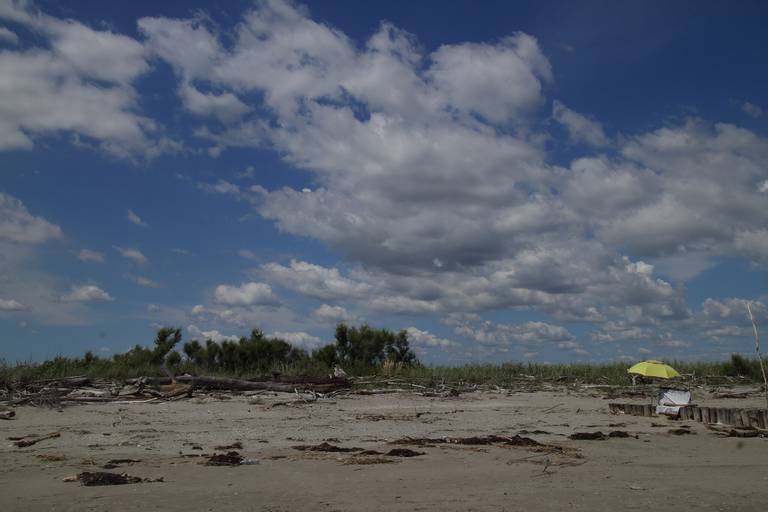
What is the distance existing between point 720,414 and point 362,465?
9750mm

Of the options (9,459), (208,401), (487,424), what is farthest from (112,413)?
(487,424)

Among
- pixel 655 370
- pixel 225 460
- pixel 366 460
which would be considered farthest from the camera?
pixel 655 370

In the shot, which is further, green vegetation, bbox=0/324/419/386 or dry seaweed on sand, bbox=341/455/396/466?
green vegetation, bbox=0/324/419/386

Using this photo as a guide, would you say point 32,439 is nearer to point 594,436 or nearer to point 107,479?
point 107,479

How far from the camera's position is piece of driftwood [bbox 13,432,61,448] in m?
11.1

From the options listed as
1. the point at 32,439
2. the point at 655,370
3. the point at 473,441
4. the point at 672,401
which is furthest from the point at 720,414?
the point at 32,439

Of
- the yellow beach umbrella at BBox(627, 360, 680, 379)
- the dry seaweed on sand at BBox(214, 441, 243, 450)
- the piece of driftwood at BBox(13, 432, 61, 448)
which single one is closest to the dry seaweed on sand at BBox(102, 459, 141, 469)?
the dry seaweed on sand at BBox(214, 441, 243, 450)

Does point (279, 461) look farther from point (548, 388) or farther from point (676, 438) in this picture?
point (548, 388)

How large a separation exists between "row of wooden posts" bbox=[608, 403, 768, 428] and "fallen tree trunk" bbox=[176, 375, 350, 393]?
8.52m

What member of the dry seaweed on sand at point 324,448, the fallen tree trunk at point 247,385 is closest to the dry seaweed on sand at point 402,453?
the dry seaweed on sand at point 324,448

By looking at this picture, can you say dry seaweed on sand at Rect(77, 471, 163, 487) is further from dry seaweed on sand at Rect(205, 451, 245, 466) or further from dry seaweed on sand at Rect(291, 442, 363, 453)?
dry seaweed on sand at Rect(291, 442, 363, 453)

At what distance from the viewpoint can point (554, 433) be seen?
514 inches

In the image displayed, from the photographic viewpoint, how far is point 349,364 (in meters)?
26.4

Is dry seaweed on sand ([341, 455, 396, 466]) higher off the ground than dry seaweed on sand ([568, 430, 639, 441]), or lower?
lower
